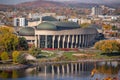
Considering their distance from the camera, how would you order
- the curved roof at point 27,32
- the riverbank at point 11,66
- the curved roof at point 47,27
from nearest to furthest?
the riverbank at point 11,66 → the curved roof at point 47,27 → the curved roof at point 27,32

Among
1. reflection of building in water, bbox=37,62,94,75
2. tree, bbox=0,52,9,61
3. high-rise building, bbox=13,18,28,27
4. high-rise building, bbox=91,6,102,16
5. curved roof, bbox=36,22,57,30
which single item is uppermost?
curved roof, bbox=36,22,57,30

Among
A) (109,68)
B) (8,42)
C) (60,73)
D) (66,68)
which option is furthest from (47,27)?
(60,73)

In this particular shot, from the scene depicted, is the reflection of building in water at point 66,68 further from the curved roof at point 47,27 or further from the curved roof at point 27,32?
the curved roof at point 27,32

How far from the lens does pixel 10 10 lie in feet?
128

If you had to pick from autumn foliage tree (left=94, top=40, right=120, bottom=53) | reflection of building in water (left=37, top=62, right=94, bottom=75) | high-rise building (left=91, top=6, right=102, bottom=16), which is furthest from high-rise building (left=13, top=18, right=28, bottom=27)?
reflection of building in water (left=37, top=62, right=94, bottom=75)

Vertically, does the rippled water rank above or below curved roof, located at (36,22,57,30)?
below

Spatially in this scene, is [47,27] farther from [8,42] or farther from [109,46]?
[109,46]

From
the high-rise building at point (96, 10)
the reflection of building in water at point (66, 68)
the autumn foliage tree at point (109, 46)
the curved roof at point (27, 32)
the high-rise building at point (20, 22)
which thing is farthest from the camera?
the high-rise building at point (96, 10)

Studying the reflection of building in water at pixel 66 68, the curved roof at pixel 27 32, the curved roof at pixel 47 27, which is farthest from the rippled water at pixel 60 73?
the curved roof at pixel 27 32

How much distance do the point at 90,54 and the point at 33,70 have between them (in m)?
3.82

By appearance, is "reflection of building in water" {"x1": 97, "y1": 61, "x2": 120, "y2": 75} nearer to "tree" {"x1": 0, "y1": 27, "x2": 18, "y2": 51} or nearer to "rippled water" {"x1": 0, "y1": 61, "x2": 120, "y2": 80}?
"rippled water" {"x1": 0, "y1": 61, "x2": 120, "y2": 80}

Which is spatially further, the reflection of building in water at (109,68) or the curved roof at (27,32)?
the curved roof at (27,32)

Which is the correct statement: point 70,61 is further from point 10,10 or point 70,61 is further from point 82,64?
point 10,10

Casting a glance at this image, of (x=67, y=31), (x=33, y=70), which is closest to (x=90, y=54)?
(x=67, y=31)
